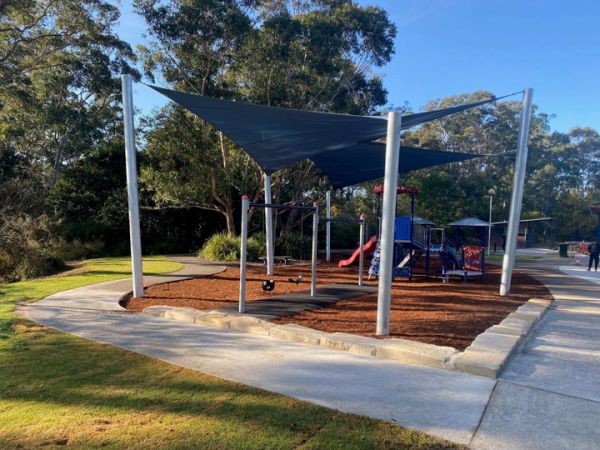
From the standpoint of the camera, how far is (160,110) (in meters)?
17.6

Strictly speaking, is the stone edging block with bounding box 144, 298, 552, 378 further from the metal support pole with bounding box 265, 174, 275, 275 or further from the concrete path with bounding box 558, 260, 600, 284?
the concrete path with bounding box 558, 260, 600, 284

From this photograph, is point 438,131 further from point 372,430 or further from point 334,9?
point 372,430

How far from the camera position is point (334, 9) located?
16.3 m

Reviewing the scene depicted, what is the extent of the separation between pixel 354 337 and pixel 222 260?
11.5 meters

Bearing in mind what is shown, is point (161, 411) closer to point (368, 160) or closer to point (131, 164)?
point (131, 164)

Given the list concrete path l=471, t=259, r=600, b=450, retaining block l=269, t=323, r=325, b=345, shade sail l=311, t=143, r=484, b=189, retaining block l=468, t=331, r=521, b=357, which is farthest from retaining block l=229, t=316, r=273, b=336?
shade sail l=311, t=143, r=484, b=189

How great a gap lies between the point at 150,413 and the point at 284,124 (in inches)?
198

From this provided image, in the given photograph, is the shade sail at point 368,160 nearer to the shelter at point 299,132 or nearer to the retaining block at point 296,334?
the shelter at point 299,132

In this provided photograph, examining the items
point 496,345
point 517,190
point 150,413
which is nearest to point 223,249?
point 517,190

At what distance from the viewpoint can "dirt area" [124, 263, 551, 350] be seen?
590 cm

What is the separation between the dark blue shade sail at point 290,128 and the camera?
21.0ft

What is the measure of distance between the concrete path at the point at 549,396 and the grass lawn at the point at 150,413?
2.09ft

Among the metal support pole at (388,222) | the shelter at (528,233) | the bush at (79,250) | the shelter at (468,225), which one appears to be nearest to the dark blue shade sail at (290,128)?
the metal support pole at (388,222)

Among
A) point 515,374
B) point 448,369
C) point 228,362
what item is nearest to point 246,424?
point 228,362
